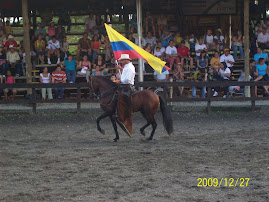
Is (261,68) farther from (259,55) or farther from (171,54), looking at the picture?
(171,54)

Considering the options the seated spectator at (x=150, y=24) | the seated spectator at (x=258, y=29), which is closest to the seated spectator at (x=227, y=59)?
the seated spectator at (x=258, y=29)

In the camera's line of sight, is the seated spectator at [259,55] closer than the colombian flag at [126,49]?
No

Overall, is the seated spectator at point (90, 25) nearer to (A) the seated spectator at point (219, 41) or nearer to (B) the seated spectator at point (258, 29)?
(A) the seated spectator at point (219, 41)

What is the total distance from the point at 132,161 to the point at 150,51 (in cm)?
1058

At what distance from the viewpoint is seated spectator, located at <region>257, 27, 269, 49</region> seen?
21175 mm

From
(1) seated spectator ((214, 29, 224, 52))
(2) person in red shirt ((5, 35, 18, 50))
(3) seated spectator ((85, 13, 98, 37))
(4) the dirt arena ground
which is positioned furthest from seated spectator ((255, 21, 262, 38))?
(2) person in red shirt ((5, 35, 18, 50))

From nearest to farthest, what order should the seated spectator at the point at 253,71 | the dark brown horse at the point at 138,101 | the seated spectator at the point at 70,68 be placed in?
the dark brown horse at the point at 138,101 → the seated spectator at the point at 70,68 → the seated spectator at the point at 253,71

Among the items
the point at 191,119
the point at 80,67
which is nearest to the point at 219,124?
the point at 191,119

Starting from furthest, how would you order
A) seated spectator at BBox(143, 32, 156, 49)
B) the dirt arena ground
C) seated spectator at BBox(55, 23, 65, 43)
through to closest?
seated spectator at BBox(55, 23, 65, 43) → seated spectator at BBox(143, 32, 156, 49) → the dirt arena ground

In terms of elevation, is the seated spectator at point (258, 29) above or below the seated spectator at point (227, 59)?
above

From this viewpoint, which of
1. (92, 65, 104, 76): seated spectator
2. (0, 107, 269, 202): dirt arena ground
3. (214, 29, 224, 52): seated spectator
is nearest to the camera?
(0, 107, 269, 202): dirt arena ground

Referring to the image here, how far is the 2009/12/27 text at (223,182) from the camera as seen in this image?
781 centimetres

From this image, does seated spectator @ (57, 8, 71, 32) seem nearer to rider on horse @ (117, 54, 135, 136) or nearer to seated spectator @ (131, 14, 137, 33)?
seated spectator @ (131, 14, 137, 33)

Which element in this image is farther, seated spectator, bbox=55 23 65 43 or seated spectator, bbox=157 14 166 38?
seated spectator, bbox=157 14 166 38
